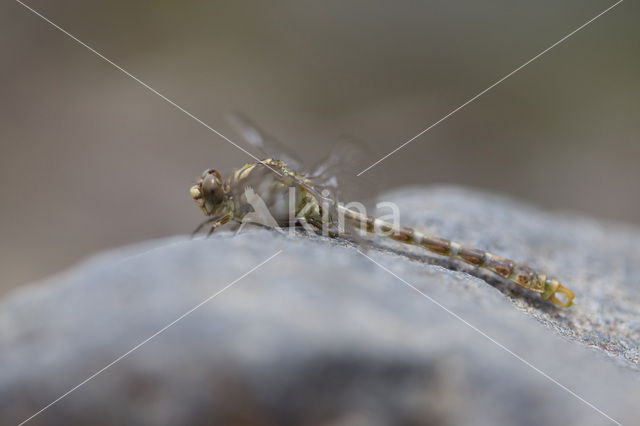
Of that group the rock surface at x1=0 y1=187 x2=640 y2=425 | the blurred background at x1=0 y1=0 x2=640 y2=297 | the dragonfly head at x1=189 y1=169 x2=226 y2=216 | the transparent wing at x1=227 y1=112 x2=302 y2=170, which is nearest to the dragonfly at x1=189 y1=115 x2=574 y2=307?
the dragonfly head at x1=189 y1=169 x2=226 y2=216

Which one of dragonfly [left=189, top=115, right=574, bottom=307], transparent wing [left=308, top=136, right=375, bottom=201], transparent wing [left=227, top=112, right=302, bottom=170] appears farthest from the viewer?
transparent wing [left=227, top=112, right=302, bottom=170]

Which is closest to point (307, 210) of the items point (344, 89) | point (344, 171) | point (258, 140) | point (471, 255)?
point (344, 171)

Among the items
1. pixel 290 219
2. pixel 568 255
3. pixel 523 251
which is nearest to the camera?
pixel 290 219

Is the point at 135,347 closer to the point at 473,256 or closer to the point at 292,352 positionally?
the point at 292,352

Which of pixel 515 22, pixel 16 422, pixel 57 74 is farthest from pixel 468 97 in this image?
pixel 16 422

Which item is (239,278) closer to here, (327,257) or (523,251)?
(327,257)

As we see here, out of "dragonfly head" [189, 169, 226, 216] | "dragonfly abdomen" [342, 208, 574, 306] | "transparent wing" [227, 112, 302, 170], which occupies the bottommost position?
"dragonfly abdomen" [342, 208, 574, 306]

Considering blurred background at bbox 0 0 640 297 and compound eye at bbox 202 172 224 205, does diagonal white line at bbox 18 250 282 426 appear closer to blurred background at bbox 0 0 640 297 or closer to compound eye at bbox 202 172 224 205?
compound eye at bbox 202 172 224 205

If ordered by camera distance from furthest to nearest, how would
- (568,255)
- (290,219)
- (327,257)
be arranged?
(568,255) < (290,219) < (327,257)
